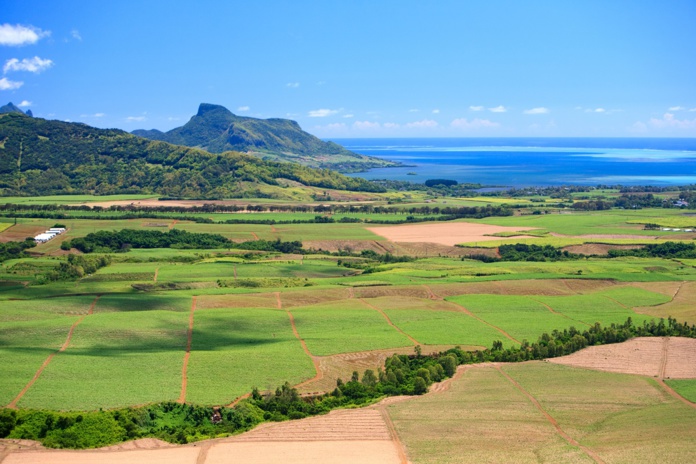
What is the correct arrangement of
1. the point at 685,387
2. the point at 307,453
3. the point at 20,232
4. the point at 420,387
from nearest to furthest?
the point at 307,453 < the point at 685,387 < the point at 420,387 < the point at 20,232

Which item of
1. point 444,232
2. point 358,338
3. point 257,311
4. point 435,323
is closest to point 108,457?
point 358,338

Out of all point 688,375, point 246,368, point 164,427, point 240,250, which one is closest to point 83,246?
point 240,250

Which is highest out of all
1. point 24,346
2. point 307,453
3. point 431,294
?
point 431,294

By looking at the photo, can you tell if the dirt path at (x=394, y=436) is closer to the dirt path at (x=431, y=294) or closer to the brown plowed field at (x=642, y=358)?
the brown plowed field at (x=642, y=358)

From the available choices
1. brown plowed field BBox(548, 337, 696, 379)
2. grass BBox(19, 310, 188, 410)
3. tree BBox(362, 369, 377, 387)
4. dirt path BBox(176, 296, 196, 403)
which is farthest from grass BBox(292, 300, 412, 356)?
brown plowed field BBox(548, 337, 696, 379)

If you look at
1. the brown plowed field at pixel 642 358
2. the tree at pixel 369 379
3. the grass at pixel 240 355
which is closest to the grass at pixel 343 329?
the grass at pixel 240 355

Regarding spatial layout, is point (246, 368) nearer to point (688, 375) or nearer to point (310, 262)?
point (688, 375)

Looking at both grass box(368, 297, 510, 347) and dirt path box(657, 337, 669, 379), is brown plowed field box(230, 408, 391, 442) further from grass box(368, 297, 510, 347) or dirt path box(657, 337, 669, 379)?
dirt path box(657, 337, 669, 379)

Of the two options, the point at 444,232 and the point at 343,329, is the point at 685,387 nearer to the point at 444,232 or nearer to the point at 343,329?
the point at 343,329

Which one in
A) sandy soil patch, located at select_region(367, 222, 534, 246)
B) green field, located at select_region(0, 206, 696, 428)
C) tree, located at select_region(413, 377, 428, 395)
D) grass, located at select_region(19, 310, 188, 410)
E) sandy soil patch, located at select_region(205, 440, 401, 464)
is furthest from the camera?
sandy soil patch, located at select_region(367, 222, 534, 246)
